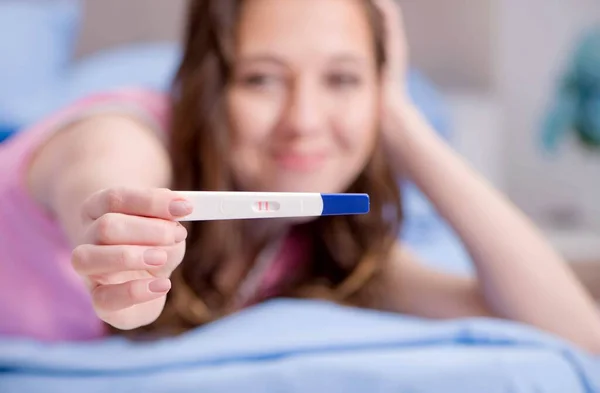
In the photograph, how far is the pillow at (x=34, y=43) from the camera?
1.15m

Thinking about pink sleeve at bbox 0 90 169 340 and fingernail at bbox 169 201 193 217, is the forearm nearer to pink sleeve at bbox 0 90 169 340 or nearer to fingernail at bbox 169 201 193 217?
pink sleeve at bbox 0 90 169 340

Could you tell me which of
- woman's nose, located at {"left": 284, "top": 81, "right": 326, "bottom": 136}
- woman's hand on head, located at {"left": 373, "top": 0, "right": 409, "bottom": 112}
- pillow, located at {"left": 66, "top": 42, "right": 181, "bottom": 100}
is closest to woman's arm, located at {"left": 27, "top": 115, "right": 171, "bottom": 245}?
woman's nose, located at {"left": 284, "top": 81, "right": 326, "bottom": 136}

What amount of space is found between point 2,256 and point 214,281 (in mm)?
193

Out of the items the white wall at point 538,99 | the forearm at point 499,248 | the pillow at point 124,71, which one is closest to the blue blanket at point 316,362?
the forearm at point 499,248

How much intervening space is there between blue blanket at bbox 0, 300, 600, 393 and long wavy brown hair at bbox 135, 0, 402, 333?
7 cm

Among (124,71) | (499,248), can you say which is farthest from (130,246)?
(124,71)

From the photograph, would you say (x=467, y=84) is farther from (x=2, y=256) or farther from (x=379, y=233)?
(x=2, y=256)

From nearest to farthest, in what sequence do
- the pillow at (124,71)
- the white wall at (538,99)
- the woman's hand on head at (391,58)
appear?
the woman's hand on head at (391,58) < the pillow at (124,71) < the white wall at (538,99)

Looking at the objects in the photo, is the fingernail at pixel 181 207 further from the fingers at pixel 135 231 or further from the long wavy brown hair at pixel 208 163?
the long wavy brown hair at pixel 208 163

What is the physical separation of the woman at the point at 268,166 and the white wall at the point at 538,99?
31.5 inches

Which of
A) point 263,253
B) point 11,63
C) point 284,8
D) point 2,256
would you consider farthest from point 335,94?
point 11,63

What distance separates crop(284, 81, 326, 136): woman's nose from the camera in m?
0.57

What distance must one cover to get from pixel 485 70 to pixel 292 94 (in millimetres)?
974

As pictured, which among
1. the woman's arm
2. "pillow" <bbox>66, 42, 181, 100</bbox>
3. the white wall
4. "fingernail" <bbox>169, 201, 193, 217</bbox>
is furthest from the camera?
the white wall
